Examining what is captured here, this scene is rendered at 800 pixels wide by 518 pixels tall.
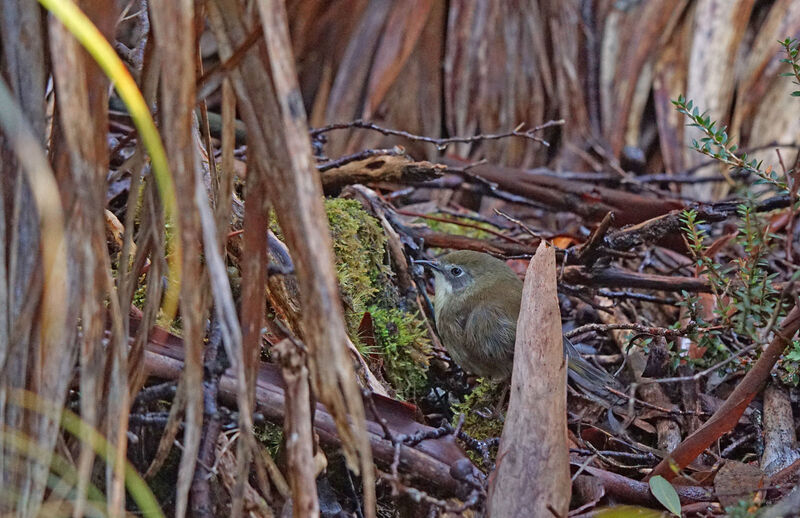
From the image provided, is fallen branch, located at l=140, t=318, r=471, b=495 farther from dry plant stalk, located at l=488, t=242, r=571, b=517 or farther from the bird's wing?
the bird's wing

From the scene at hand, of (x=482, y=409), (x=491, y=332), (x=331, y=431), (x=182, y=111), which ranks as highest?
(x=182, y=111)

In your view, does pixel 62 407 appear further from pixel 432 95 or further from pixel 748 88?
pixel 748 88

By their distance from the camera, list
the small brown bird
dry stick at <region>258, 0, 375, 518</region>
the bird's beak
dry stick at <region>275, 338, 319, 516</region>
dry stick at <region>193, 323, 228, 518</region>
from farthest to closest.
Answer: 1. the bird's beak
2. the small brown bird
3. dry stick at <region>193, 323, 228, 518</region>
4. dry stick at <region>275, 338, 319, 516</region>
5. dry stick at <region>258, 0, 375, 518</region>

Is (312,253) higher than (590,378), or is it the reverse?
(312,253)

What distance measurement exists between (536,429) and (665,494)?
48cm

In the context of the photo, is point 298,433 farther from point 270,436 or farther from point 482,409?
point 482,409

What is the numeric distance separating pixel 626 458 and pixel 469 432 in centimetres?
59

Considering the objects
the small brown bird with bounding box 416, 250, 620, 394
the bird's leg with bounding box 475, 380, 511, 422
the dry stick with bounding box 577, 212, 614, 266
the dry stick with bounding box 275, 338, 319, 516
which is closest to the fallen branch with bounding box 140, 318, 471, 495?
the dry stick with bounding box 275, 338, 319, 516

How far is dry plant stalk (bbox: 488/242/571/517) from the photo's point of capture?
212 cm

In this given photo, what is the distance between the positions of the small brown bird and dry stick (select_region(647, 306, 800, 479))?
668mm

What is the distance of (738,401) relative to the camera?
2.35 meters

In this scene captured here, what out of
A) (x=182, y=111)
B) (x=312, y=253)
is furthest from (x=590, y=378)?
(x=182, y=111)

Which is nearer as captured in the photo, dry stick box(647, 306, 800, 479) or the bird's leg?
dry stick box(647, 306, 800, 479)

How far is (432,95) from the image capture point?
19.1 ft
